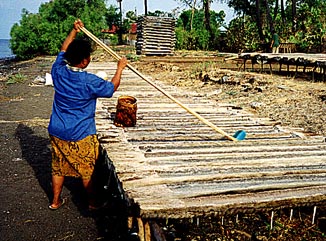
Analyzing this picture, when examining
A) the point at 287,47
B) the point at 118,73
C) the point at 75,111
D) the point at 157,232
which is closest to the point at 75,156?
the point at 75,111

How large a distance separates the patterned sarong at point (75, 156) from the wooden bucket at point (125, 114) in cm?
75

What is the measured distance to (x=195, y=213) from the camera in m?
2.30

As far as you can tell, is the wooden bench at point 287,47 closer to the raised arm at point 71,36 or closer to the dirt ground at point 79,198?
the dirt ground at point 79,198

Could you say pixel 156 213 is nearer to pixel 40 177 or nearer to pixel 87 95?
pixel 87 95

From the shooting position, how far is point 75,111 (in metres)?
3.42

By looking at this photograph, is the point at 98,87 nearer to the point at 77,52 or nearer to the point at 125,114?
the point at 77,52

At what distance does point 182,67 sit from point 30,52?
15401 mm

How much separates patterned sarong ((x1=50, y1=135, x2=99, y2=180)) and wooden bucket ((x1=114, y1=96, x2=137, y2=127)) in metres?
0.75

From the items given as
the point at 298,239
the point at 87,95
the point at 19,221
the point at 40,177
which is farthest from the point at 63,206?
the point at 298,239

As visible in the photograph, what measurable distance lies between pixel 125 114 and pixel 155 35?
16701mm

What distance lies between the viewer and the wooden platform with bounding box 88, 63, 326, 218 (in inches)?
95.3

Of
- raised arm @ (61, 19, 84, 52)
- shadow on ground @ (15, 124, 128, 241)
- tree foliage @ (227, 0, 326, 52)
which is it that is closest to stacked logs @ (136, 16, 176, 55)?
tree foliage @ (227, 0, 326, 52)

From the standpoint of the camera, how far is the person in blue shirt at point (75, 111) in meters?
3.33

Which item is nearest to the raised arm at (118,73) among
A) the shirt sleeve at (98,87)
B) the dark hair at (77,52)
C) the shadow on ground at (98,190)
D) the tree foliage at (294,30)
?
the shirt sleeve at (98,87)
